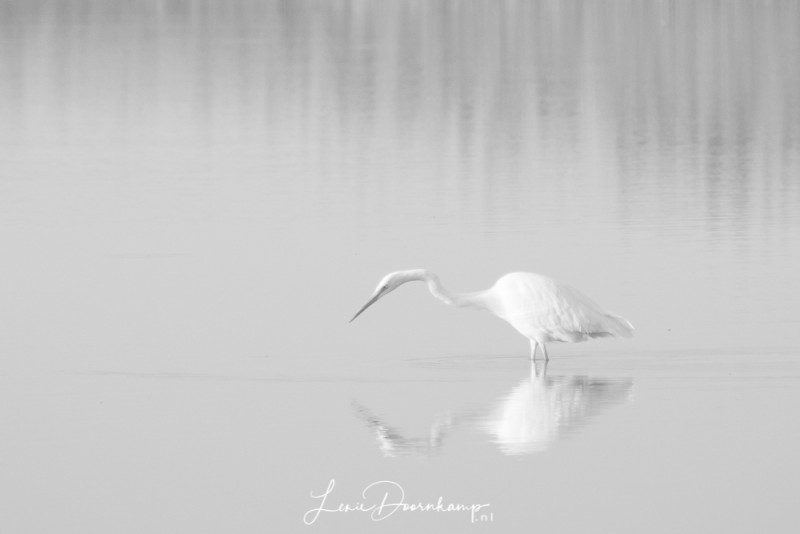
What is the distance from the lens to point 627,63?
40.5 meters

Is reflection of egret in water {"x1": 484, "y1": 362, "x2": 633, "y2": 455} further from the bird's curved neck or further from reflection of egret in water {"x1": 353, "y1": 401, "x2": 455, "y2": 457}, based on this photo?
the bird's curved neck

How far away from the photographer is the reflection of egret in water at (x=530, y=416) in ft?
33.1

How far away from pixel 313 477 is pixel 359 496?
0.38 metres

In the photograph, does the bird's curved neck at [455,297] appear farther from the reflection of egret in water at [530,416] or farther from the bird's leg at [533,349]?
the reflection of egret in water at [530,416]

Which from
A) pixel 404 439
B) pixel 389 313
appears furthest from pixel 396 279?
pixel 404 439

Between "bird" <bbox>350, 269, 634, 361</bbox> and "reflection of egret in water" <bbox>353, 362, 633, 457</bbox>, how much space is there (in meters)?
0.30

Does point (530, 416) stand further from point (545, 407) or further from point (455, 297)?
point (455, 297)

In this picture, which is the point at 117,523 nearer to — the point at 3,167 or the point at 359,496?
the point at 359,496

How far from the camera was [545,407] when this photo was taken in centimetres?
1092

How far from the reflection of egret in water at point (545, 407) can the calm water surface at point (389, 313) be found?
0.03m

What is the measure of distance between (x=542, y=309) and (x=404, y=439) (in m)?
2.04

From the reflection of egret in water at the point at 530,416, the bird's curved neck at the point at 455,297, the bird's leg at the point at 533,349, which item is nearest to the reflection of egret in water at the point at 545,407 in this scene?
the reflection of egret in water at the point at 530,416

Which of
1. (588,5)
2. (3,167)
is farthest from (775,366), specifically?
(588,5)

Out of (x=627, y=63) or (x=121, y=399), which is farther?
(x=627, y=63)
